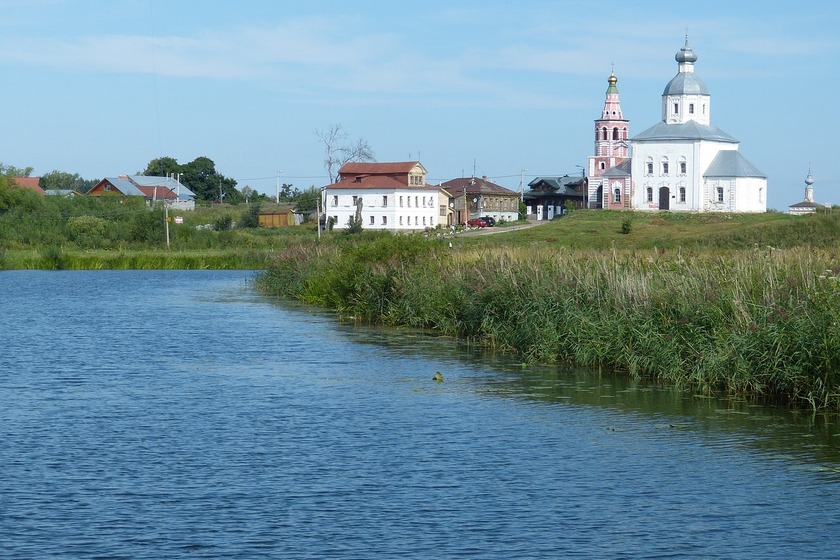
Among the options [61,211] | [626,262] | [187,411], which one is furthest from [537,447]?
[61,211]

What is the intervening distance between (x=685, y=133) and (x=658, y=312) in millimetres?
101192

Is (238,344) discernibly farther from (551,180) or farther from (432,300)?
(551,180)

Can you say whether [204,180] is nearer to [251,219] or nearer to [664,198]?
[251,219]

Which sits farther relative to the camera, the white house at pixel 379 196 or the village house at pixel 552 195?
the village house at pixel 552 195

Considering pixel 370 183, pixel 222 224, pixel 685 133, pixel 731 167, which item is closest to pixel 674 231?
pixel 731 167

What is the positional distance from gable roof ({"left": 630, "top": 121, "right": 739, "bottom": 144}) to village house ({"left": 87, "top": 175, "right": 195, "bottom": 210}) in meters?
66.2

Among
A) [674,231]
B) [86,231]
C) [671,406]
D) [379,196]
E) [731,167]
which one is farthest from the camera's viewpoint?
[379,196]

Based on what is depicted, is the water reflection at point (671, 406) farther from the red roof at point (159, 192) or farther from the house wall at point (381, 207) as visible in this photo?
the red roof at point (159, 192)

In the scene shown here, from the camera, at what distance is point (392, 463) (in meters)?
16.9

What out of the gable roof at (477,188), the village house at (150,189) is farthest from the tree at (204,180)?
the gable roof at (477,188)

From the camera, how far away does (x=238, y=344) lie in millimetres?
33688

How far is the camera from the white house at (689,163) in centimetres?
11800

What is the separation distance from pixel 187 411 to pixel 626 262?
13.9m

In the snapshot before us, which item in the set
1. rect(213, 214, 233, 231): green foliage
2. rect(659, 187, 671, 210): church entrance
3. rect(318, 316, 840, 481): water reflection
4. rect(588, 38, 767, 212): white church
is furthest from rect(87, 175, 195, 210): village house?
rect(318, 316, 840, 481): water reflection
